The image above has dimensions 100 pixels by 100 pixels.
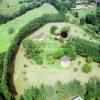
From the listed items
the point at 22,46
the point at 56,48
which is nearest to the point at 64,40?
the point at 56,48

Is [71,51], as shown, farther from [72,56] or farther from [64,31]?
[64,31]

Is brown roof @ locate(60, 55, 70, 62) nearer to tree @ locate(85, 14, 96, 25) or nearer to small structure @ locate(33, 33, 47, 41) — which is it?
small structure @ locate(33, 33, 47, 41)

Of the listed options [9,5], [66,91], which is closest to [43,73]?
[66,91]

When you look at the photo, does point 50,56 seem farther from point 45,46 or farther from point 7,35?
point 7,35

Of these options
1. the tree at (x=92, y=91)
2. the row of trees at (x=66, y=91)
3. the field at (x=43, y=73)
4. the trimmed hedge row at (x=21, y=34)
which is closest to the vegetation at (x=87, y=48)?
the field at (x=43, y=73)

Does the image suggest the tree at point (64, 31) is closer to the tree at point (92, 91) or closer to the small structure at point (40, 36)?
the small structure at point (40, 36)
